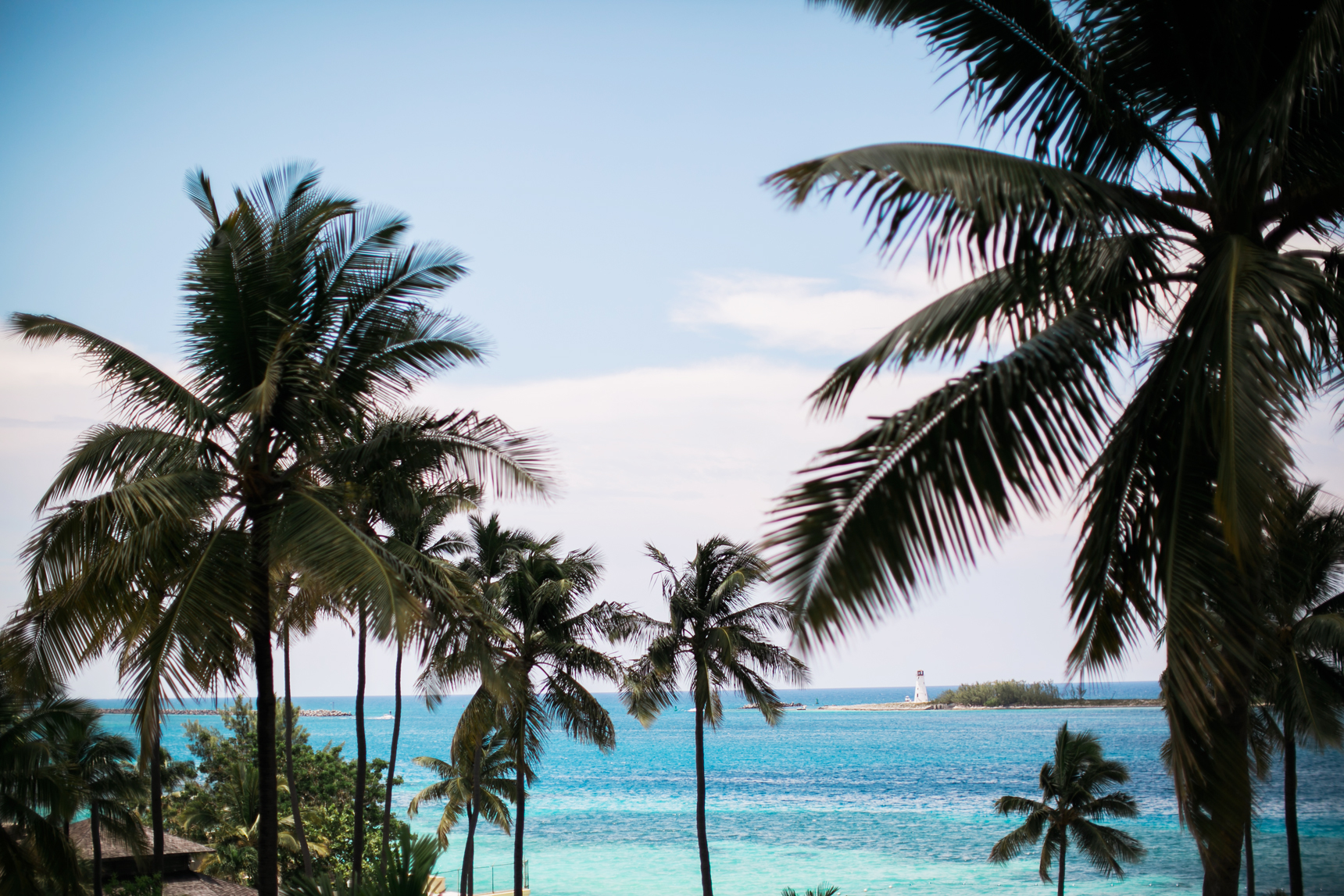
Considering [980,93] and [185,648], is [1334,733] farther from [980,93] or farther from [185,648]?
[185,648]

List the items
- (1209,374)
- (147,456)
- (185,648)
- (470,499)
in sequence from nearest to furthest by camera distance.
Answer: (1209,374), (185,648), (147,456), (470,499)

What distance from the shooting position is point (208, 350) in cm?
934

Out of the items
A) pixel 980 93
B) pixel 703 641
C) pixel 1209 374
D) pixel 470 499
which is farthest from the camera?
pixel 703 641

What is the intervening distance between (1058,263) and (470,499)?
6.89 m

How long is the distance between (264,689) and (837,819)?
71.2 meters

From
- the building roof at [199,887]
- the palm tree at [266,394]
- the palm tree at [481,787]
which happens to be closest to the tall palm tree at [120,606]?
the palm tree at [266,394]

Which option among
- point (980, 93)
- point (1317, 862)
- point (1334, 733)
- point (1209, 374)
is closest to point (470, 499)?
point (980, 93)

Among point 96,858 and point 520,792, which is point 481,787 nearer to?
point 520,792

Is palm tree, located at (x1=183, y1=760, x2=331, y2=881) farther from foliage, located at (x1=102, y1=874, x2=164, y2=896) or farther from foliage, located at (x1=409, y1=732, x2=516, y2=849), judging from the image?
foliage, located at (x1=102, y1=874, x2=164, y2=896)

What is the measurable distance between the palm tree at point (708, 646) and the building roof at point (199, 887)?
501 inches

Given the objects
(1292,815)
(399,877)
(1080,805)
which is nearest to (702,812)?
(1080,805)

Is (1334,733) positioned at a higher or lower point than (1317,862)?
higher

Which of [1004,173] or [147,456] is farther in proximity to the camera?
[147,456]

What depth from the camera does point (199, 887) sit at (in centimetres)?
2717
